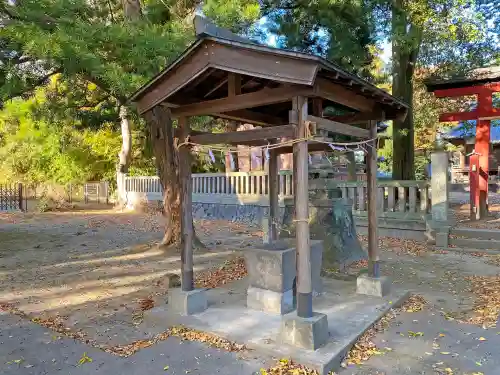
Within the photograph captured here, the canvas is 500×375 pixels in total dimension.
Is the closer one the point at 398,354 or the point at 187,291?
the point at 398,354

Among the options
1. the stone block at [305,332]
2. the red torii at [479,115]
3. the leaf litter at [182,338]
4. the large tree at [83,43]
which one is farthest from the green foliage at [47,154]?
the stone block at [305,332]

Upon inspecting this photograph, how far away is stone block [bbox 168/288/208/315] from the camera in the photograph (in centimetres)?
425

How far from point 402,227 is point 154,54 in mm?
6799

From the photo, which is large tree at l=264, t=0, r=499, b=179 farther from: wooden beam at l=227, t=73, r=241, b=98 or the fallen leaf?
the fallen leaf

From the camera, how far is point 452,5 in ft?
27.6

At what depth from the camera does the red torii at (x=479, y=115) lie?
10.1 meters

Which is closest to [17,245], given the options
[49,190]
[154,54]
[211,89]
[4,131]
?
[154,54]

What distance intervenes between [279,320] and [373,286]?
1.44 m

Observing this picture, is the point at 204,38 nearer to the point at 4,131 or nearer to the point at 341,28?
the point at 341,28

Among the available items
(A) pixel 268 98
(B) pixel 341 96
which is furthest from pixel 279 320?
(B) pixel 341 96

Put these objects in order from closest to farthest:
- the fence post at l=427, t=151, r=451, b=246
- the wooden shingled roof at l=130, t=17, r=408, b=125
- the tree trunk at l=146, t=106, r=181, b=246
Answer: the wooden shingled roof at l=130, t=17, r=408, b=125 < the tree trunk at l=146, t=106, r=181, b=246 < the fence post at l=427, t=151, r=451, b=246

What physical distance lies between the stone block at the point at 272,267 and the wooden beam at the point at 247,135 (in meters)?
1.25

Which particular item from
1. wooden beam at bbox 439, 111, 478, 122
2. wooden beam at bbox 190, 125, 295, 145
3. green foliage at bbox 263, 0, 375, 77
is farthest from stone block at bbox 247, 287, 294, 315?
wooden beam at bbox 439, 111, 478, 122

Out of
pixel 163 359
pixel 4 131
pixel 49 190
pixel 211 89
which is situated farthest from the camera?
pixel 4 131
